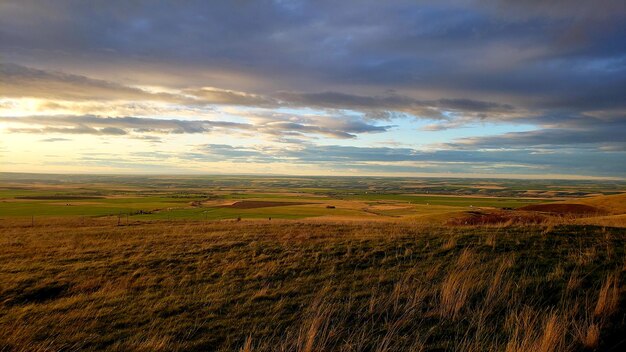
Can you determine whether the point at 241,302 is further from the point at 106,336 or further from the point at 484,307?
the point at 484,307

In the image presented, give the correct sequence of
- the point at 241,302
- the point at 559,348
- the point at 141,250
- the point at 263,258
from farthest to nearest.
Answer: the point at 141,250 < the point at 263,258 < the point at 241,302 < the point at 559,348

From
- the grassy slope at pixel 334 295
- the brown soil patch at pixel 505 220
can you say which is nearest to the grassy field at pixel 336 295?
the grassy slope at pixel 334 295

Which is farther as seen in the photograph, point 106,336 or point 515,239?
point 515,239

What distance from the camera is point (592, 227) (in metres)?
17.5

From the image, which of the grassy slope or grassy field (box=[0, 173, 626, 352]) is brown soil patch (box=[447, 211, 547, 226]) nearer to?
grassy field (box=[0, 173, 626, 352])

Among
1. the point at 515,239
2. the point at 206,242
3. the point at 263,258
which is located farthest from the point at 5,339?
the point at 515,239

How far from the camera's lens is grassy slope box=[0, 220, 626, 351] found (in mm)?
6387

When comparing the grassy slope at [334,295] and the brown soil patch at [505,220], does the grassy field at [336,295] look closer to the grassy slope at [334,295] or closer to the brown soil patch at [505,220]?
the grassy slope at [334,295]

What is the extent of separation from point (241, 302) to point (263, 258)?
208 inches

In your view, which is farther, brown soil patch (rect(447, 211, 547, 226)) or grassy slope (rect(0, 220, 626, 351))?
brown soil patch (rect(447, 211, 547, 226))

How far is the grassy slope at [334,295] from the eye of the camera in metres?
6.39

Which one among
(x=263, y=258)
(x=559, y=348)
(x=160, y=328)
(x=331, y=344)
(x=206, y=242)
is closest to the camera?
(x=559, y=348)

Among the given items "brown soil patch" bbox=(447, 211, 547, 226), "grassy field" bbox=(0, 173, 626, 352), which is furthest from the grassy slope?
"brown soil patch" bbox=(447, 211, 547, 226)

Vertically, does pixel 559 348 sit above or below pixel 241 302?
above
